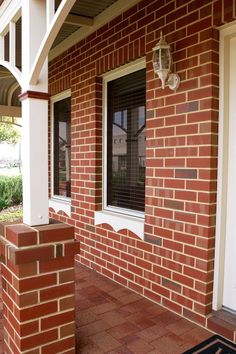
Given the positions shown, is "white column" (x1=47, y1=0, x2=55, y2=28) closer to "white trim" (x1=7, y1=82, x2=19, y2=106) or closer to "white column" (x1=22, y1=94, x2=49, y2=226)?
"white column" (x1=22, y1=94, x2=49, y2=226)

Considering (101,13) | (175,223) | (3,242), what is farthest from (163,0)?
(3,242)

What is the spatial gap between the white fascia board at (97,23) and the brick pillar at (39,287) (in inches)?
84.3

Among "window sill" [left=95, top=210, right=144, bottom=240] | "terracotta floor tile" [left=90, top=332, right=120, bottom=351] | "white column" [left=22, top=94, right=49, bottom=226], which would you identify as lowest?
"terracotta floor tile" [left=90, top=332, right=120, bottom=351]

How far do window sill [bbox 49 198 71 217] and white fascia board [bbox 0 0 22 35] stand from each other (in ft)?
7.25

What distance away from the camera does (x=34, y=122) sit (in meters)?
1.89

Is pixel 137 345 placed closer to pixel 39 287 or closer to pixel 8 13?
pixel 39 287

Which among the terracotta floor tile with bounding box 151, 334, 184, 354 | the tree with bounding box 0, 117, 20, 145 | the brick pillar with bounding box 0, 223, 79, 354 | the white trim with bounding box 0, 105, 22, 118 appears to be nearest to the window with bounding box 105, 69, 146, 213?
the terracotta floor tile with bounding box 151, 334, 184, 354

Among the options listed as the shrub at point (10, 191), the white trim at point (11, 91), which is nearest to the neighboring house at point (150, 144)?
the white trim at point (11, 91)

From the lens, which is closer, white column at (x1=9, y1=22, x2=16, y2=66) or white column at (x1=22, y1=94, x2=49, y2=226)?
white column at (x1=22, y1=94, x2=49, y2=226)

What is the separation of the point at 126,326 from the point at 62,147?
278 centimetres

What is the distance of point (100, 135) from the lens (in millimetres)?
3469

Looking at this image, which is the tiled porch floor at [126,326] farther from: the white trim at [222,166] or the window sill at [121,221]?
Answer: the window sill at [121,221]

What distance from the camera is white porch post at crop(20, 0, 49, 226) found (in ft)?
6.15

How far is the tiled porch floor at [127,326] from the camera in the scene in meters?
2.07
